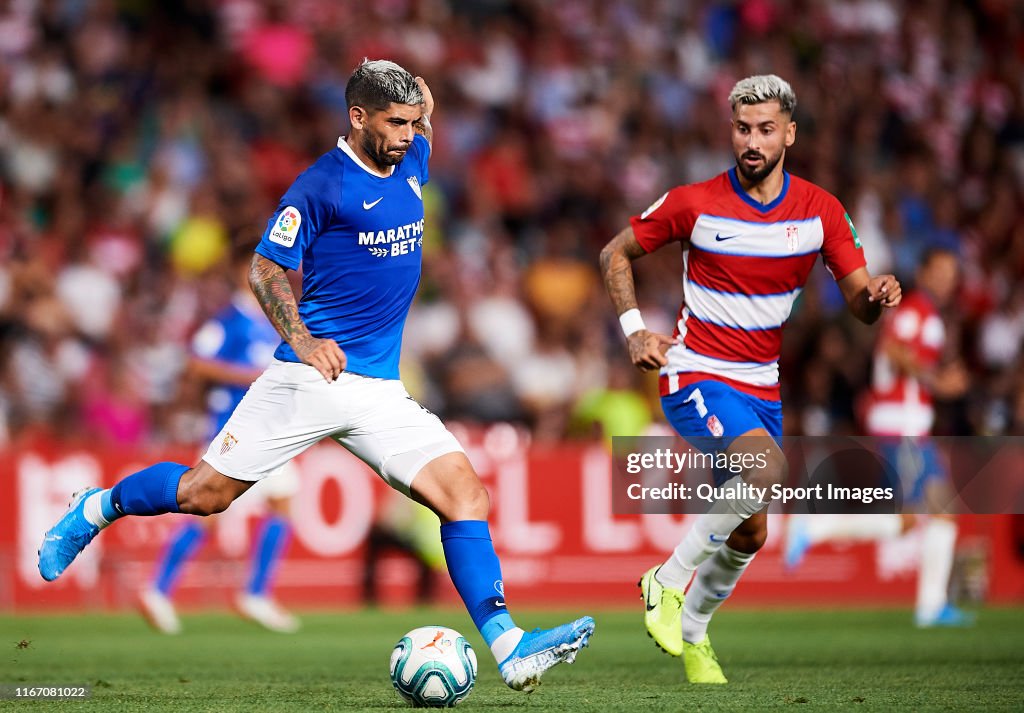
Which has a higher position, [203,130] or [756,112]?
[203,130]

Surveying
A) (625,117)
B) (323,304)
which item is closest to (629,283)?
(323,304)

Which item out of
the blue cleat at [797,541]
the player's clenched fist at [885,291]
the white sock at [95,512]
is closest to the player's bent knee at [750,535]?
the player's clenched fist at [885,291]

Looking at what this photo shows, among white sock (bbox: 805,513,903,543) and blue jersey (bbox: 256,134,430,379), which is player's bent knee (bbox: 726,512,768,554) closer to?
blue jersey (bbox: 256,134,430,379)

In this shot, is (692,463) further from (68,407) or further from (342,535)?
(68,407)

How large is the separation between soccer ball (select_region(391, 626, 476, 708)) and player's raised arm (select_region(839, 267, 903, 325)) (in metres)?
2.52

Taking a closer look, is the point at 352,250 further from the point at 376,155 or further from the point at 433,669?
the point at 433,669

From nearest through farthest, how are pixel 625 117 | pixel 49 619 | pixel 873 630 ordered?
pixel 873 630 < pixel 49 619 < pixel 625 117

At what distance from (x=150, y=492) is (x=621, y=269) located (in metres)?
2.42

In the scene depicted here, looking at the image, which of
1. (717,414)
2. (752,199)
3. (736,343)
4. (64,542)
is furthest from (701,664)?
(64,542)

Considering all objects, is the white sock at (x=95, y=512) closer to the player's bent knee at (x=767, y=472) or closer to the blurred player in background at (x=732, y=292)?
the blurred player in background at (x=732, y=292)

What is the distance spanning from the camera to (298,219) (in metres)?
6.69

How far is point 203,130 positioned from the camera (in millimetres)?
16797

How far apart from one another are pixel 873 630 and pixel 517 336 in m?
5.95

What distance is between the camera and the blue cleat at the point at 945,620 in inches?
466
